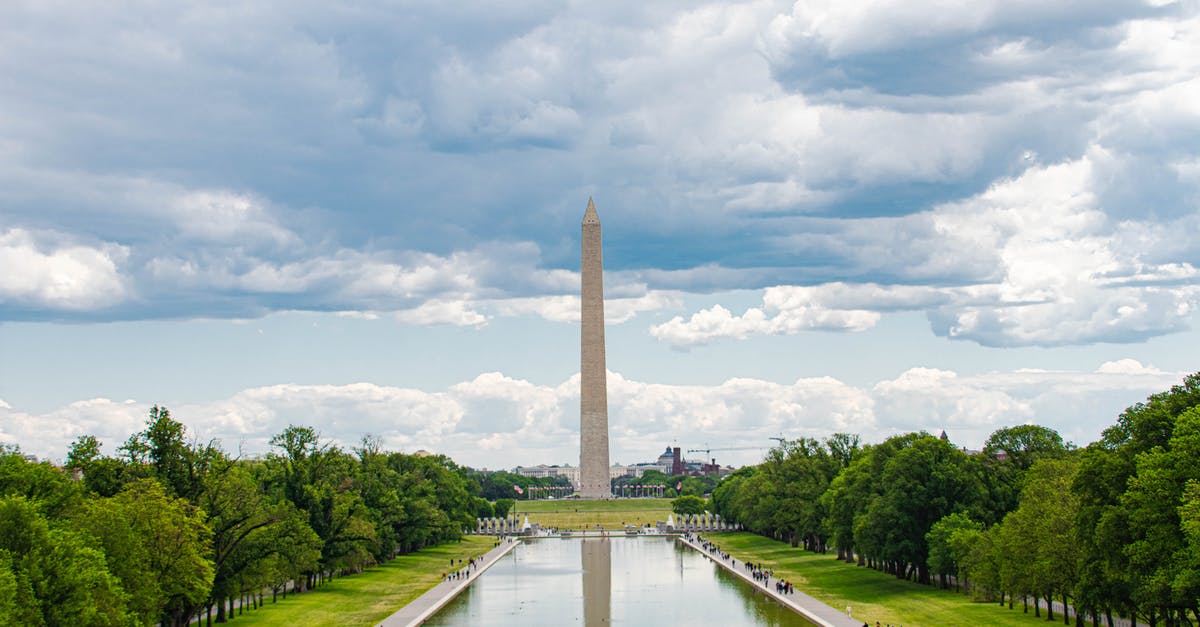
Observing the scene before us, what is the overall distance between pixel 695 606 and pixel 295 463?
68.9 ft

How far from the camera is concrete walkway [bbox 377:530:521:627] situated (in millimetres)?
47862

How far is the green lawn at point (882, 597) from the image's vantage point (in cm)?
4672

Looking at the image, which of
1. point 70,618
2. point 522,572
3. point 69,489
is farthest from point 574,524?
point 70,618

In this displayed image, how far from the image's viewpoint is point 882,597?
55.8 meters

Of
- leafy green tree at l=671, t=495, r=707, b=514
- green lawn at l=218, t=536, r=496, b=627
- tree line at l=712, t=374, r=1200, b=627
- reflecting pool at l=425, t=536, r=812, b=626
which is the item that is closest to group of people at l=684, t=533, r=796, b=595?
reflecting pool at l=425, t=536, r=812, b=626

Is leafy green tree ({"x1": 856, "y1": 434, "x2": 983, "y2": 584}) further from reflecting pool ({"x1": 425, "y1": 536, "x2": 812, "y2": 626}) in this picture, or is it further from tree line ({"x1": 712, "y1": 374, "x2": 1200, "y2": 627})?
reflecting pool ({"x1": 425, "y1": 536, "x2": 812, "y2": 626})

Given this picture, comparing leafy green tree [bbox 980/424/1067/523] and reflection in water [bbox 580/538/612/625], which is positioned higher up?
leafy green tree [bbox 980/424/1067/523]

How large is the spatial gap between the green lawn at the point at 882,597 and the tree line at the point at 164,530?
2335 cm

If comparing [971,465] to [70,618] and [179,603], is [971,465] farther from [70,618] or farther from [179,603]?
[70,618]

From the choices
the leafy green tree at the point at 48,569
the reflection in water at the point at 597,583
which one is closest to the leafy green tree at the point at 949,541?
the reflection in water at the point at 597,583

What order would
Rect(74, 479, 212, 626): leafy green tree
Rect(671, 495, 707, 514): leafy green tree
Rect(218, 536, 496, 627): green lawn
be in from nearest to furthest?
Rect(74, 479, 212, 626): leafy green tree
Rect(218, 536, 496, 627): green lawn
Rect(671, 495, 707, 514): leafy green tree

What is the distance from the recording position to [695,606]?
172ft

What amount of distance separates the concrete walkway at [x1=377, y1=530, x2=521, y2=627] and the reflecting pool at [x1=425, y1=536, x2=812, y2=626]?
0.56 meters

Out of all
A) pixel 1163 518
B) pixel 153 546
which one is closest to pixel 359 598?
pixel 153 546
